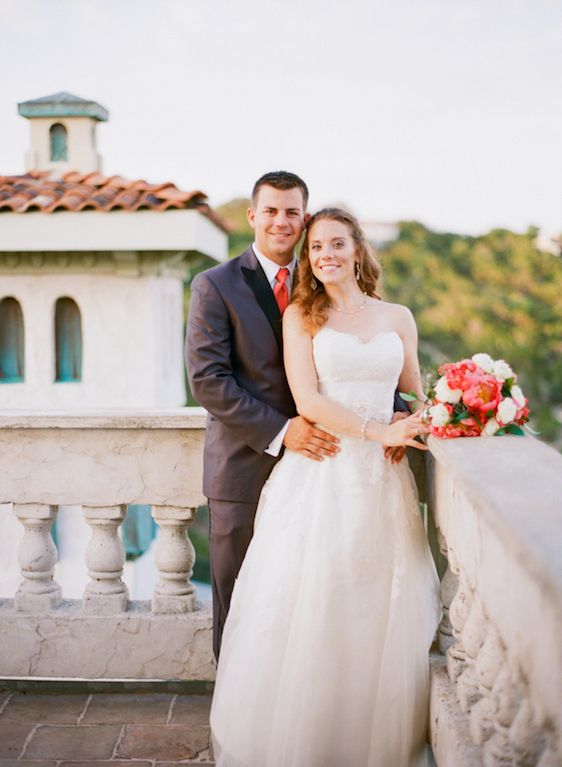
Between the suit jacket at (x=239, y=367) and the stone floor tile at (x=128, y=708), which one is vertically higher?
the suit jacket at (x=239, y=367)

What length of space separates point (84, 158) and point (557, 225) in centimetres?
2383

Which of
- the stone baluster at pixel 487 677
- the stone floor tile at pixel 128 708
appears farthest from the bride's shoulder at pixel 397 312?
the stone floor tile at pixel 128 708

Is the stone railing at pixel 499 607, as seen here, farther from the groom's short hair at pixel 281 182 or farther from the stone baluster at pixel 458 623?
the groom's short hair at pixel 281 182

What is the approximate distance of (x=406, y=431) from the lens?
289 centimetres

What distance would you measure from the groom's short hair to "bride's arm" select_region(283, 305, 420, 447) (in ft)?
1.39

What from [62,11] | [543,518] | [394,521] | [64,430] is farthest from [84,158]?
[62,11]

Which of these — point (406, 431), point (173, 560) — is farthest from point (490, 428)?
point (173, 560)

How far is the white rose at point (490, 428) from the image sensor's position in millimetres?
2689

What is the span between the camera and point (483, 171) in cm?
3688

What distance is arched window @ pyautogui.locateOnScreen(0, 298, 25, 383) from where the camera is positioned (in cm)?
1140

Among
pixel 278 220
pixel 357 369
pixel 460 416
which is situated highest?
pixel 278 220

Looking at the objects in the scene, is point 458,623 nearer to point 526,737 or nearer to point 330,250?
point 526,737

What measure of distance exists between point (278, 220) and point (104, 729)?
6.27 feet

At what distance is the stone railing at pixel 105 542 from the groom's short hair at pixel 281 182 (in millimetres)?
923
